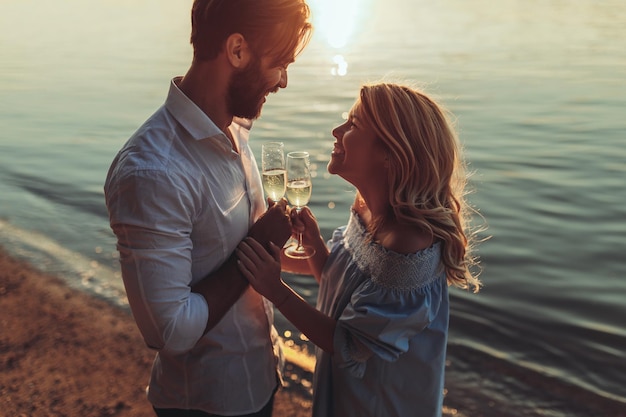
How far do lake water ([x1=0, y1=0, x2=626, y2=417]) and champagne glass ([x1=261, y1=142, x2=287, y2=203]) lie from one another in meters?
0.76

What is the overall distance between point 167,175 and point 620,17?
25.5 metres

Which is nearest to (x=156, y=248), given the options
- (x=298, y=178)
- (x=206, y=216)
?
(x=206, y=216)

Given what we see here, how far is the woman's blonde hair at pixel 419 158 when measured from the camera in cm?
282

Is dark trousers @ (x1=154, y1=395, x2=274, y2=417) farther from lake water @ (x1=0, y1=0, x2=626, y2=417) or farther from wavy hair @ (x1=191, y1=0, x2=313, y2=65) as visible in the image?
lake water @ (x1=0, y1=0, x2=626, y2=417)

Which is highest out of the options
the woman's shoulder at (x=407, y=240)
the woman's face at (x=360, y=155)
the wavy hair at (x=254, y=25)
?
the wavy hair at (x=254, y=25)

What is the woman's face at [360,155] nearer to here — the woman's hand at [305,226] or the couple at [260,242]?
the couple at [260,242]

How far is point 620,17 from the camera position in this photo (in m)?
23.7

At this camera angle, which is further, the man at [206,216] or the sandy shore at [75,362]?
the sandy shore at [75,362]

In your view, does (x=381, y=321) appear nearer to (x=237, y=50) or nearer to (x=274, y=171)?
(x=274, y=171)

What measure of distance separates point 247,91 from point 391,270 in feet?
3.12

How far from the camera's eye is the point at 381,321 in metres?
2.65

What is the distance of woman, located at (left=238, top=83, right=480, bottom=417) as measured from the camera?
8.90 feet

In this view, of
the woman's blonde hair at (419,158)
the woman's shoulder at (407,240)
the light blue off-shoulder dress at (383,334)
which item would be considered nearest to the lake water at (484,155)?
the woman's blonde hair at (419,158)

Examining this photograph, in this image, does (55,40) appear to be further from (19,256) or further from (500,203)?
(500,203)
